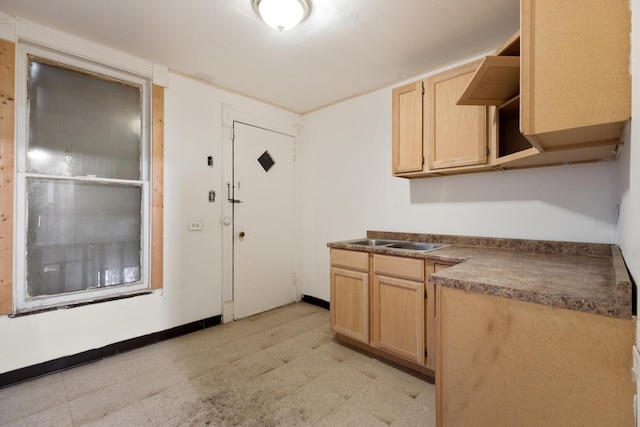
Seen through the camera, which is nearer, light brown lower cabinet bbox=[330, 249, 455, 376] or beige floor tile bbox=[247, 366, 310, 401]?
beige floor tile bbox=[247, 366, 310, 401]

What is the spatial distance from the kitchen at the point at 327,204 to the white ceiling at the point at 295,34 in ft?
1.38

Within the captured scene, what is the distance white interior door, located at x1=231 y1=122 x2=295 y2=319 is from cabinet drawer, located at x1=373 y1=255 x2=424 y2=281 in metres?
1.62

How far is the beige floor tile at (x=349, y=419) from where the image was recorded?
161 cm

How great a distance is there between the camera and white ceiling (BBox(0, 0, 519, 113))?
1853 mm

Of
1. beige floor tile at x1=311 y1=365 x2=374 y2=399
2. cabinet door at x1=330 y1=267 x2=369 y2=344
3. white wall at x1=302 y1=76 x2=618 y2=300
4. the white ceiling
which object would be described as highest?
the white ceiling

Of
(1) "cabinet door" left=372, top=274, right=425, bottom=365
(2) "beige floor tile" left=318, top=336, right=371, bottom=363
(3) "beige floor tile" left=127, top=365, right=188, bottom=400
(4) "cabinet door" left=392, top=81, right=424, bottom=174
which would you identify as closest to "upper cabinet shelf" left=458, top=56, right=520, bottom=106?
(4) "cabinet door" left=392, top=81, right=424, bottom=174

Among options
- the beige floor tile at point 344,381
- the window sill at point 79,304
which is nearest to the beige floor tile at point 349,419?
the beige floor tile at point 344,381

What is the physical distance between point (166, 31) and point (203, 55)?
1.18 ft

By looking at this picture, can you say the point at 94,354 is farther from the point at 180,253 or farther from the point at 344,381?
the point at 344,381

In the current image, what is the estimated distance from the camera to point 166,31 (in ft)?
6.91

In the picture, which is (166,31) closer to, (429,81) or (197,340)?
(429,81)

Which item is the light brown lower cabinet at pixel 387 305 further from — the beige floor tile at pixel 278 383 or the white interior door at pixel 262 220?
the white interior door at pixel 262 220

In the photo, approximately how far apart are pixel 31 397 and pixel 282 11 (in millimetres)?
2971

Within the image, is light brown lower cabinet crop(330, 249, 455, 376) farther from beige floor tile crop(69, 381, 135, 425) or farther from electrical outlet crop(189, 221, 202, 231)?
beige floor tile crop(69, 381, 135, 425)
